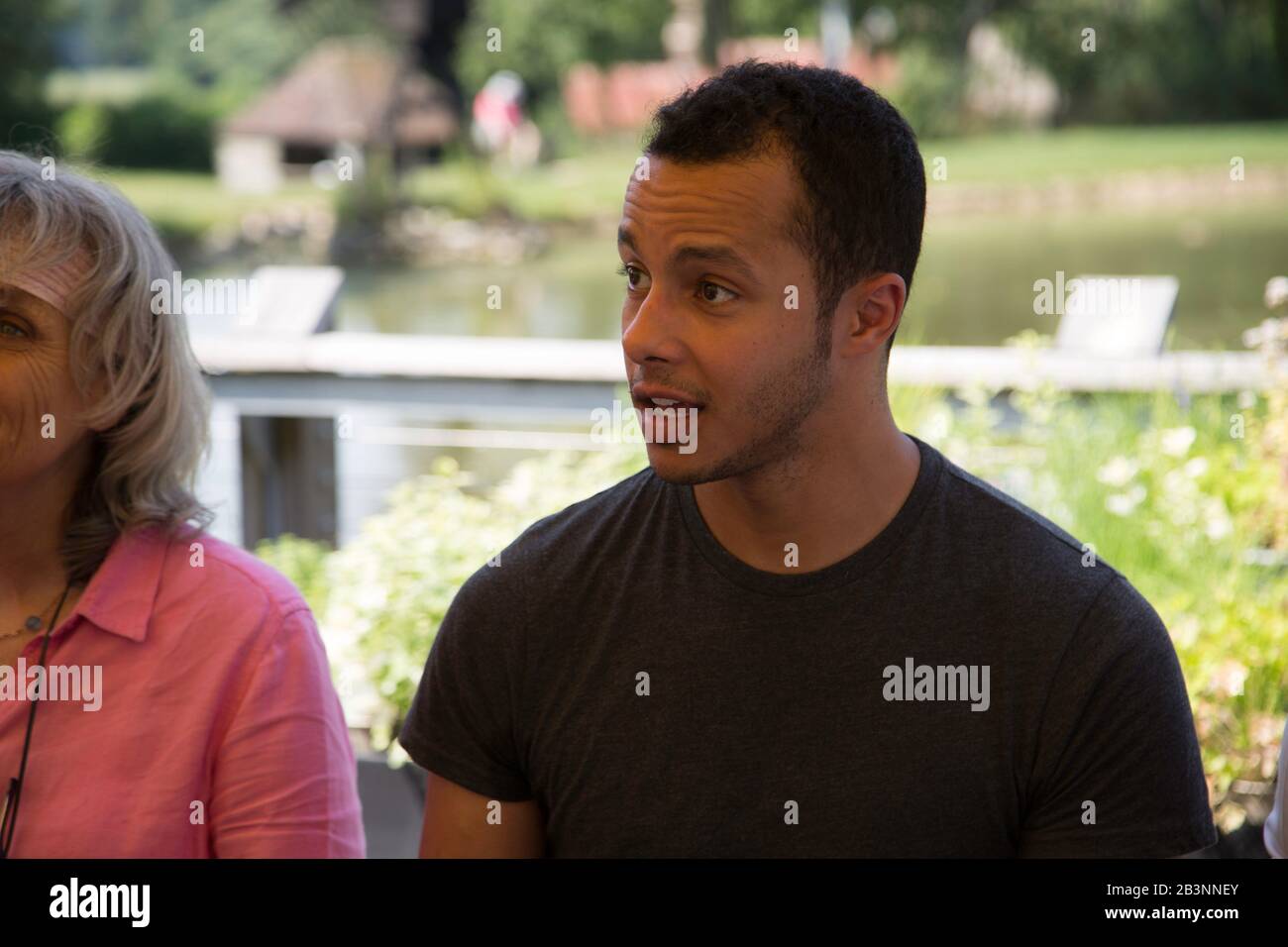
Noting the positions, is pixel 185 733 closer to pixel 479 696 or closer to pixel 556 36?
pixel 479 696

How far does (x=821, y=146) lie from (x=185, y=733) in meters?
0.84

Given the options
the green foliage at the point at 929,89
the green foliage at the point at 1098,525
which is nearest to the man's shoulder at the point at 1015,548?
the green foliage at the point at 1098,525

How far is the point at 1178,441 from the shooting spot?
2.81 meters

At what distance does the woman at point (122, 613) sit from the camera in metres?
1.44

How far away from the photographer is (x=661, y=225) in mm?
1263

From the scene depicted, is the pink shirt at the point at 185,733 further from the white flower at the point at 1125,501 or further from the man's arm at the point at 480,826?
the white flower at the point at 1125,501

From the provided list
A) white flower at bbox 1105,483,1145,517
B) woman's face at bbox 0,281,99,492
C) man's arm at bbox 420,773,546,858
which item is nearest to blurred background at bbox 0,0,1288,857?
white flower at bbox 1105,483,1145,517

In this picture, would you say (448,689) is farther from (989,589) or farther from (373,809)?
(373,809)

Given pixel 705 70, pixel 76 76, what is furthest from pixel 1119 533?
pixel 76 76

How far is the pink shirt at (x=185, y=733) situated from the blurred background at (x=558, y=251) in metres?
1.23

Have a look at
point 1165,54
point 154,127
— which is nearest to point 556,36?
point 154,127

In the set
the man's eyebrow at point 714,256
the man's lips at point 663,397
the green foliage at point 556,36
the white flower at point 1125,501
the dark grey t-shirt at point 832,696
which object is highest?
the green foliage at point 556,36

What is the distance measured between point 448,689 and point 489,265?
3164mm
